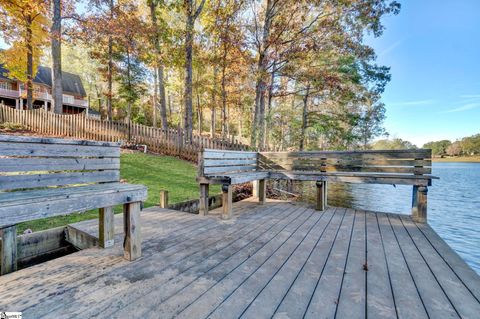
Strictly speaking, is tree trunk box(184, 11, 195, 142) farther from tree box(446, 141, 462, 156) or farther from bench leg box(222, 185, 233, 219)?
tree box(446, 141, 462, 156)

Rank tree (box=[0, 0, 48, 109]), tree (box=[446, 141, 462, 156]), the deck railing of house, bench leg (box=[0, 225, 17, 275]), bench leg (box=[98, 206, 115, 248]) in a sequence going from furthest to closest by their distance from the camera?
tree (box=[446, 141, 462, 156]), the deck railing of house, tree (box=[0, 0, 48, 109]), bench leg (box=[98, 206, 115, 248]), bench leg (box=[0, 225, 17, 275])

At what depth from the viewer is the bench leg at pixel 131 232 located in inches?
91.0

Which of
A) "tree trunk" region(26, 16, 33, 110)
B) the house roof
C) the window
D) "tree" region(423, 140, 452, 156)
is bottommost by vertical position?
"tree" region(423, 140, 452, 156)

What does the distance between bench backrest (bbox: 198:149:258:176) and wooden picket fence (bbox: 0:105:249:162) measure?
13.9 ft

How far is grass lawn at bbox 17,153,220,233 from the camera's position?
3592 millimetres

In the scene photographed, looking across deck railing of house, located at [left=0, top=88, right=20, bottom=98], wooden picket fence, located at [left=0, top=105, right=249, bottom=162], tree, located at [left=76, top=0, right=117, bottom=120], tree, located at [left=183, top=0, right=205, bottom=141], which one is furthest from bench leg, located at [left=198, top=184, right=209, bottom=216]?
deck railing of house, located at [left=0, top=88, right=20, bottom=98]

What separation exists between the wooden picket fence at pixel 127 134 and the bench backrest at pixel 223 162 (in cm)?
422

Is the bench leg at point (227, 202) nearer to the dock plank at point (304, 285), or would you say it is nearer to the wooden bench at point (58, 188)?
the dock plank at point (304, 285)

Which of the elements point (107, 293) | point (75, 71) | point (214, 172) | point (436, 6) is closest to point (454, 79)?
point (436, 6)

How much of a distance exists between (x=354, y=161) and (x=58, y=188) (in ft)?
16.6

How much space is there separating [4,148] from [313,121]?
12492 millimetres

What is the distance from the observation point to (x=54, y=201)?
174 centimetres

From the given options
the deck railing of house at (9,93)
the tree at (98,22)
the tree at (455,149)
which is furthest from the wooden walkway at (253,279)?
the tree at (455,149)

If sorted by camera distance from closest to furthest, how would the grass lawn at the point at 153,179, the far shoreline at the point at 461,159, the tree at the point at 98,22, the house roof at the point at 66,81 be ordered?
the grass lawn at the point at 153,179 < the tree at the point at 98,22 < the house roof at the point at 66,81 < the far shoreline at the point at 461,159
